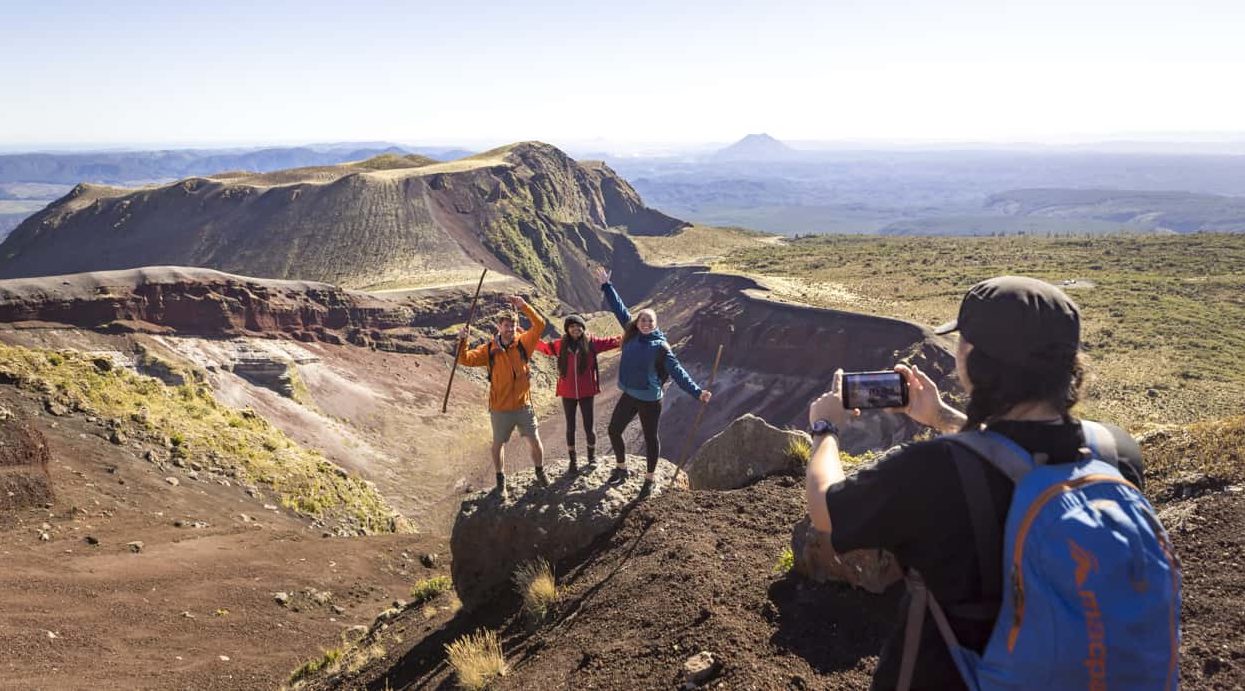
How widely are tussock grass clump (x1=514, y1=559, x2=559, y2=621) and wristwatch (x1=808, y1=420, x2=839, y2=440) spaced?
5.77 m

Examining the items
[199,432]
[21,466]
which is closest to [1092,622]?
[21,466]

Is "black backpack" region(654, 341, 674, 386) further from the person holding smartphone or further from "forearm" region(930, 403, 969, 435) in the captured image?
the person holding smartphone

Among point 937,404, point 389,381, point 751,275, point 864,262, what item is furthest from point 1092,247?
point 937,404

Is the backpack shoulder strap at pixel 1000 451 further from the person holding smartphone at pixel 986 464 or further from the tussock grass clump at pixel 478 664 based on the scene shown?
the tussock grass clump at pixel 478 664

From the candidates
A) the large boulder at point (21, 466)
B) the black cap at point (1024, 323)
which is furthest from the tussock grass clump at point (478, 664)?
the large boulder at point (21, 466)

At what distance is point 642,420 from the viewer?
9578mm

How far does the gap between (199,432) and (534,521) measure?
17145 millimetres

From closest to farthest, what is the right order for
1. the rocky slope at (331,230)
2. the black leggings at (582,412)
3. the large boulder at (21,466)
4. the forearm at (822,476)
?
the forearm at (822,476)
the black leggings at (582,412)
the large boulder at (21,466)
the rocky slope at (331,230)

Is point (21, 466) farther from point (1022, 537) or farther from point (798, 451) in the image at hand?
point (1022, 537)

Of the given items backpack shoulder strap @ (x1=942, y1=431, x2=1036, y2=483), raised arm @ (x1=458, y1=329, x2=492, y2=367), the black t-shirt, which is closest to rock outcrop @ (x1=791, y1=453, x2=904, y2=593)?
the black t-shirt

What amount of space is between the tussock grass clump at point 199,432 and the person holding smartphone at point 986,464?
68.6 ft

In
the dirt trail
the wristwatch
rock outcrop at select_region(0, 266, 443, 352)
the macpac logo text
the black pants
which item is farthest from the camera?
rock outcrop at select_region(0, 266, 443, 352)

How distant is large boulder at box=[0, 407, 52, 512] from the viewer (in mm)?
14906

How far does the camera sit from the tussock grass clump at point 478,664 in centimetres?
711
